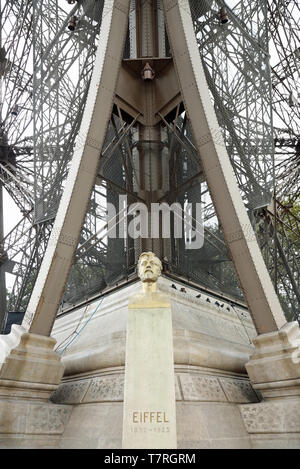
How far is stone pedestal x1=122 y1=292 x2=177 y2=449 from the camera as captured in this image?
447cm

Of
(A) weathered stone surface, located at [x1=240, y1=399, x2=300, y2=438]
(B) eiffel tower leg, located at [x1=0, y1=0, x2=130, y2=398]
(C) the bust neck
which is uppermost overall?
(B) eiffel tower leg, located at [x1=0, y1=0, x2=130, y2=398]

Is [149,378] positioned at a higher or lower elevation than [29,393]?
lower

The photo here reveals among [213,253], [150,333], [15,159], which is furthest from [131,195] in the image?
[15,159]

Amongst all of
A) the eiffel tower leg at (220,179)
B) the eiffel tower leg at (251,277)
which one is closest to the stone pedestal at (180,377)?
the eiffel tower leg at (251,277)

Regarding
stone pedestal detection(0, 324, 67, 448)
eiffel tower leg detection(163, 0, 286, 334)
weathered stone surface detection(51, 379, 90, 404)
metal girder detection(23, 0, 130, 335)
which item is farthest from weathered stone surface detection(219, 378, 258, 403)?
metal girder detection(23, 0, 130, 335)

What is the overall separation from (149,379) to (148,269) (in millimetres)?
1371

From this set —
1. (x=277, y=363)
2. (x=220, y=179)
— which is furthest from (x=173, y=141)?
(x=277, y=363)

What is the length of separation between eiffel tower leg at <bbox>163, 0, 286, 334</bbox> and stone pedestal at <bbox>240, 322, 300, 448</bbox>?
29 cm

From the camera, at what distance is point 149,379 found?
4629 mm

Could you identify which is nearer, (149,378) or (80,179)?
(149,378)

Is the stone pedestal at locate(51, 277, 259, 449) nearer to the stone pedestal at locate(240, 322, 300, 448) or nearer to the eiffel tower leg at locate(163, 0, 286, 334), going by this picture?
the stone pedestal at locate(240, 322, 300, 448)

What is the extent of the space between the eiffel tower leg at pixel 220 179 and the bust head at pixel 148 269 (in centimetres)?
315

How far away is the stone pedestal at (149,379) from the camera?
4.47 m

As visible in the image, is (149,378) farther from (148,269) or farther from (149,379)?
(148,269)
